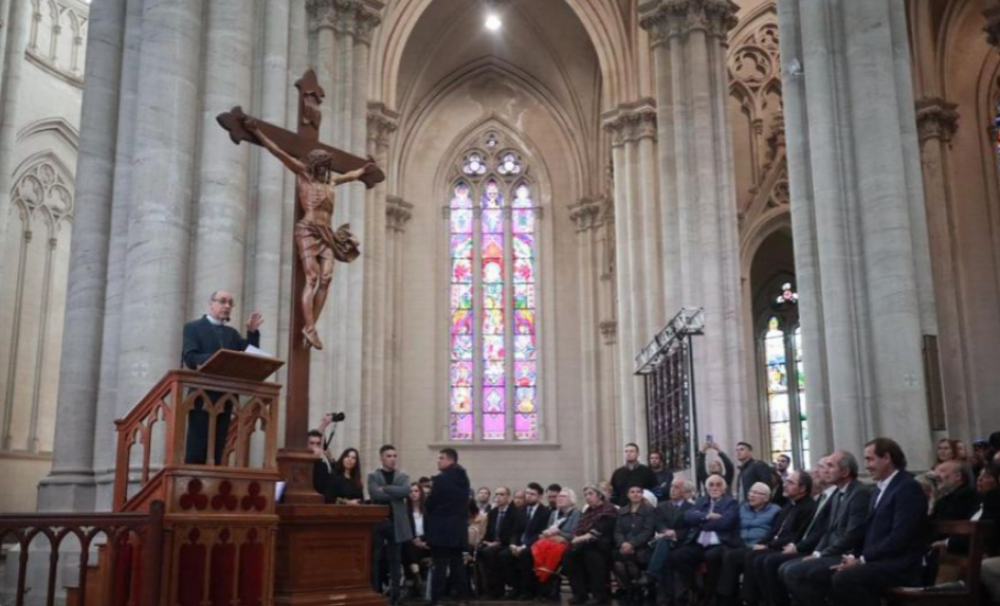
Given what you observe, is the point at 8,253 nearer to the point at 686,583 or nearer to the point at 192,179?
the point at 192,179

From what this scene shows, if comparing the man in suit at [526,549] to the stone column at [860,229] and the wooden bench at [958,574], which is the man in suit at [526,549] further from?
the wooden bench at [958,574]

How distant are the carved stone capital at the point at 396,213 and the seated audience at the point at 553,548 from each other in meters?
16.8

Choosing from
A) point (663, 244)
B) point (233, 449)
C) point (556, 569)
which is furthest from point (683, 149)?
point (233, 449)

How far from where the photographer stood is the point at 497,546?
12.7 meters

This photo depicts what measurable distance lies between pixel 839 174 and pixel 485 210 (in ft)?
63.8

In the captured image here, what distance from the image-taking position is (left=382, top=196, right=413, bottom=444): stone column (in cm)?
2688

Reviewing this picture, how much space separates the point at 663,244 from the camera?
1823 cm

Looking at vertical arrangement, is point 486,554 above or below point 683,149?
below

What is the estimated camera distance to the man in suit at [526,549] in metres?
12.3

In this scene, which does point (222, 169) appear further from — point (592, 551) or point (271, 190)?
point (592, 551)

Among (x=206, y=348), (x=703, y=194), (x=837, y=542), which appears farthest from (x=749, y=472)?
(x=703, y=194)

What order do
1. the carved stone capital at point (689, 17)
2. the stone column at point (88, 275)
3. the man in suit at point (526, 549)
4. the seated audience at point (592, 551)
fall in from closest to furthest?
the stone column at point (88, 275)
the seated audience at point (592, 551)
the man in suit at point (526, 549)
the carved stone capital at point (689, 17)

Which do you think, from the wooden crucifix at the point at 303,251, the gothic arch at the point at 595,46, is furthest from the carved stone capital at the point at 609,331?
the wooden crucifix at the point at 303,251

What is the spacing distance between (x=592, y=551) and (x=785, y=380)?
17.4 meters
